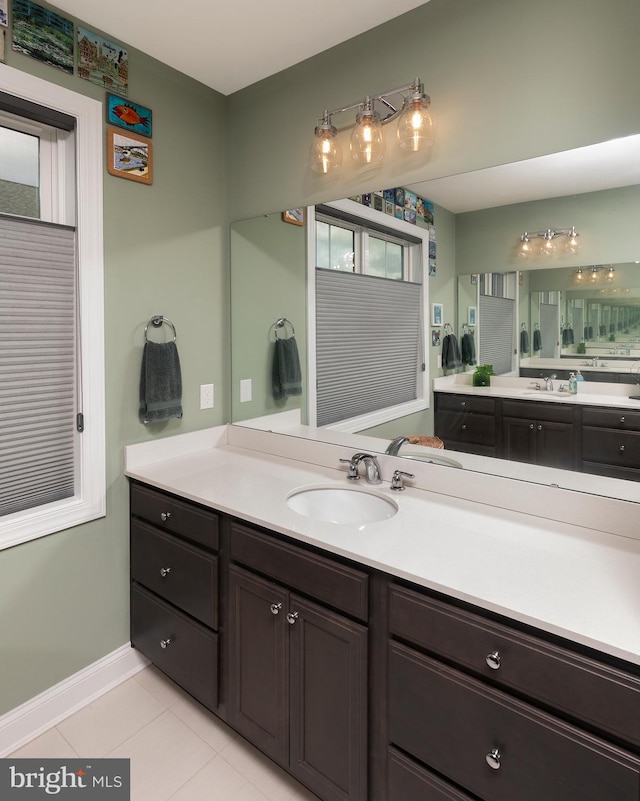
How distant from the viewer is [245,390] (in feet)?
7.65

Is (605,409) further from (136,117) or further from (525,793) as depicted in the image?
(136,117)

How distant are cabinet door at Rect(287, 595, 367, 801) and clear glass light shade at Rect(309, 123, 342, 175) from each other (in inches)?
62.2

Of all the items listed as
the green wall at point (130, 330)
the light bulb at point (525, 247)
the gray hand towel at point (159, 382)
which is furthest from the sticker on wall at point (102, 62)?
the light bulb at point (525, 247)

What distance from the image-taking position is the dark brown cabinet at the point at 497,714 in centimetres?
88

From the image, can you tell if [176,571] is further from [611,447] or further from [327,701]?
[611,447]

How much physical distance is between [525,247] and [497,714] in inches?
51.7

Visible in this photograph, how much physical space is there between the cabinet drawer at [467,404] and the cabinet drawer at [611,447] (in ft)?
1.00

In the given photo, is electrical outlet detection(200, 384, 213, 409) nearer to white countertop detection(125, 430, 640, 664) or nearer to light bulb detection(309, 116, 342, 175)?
white countertop detection(125, 430, 640, 664)

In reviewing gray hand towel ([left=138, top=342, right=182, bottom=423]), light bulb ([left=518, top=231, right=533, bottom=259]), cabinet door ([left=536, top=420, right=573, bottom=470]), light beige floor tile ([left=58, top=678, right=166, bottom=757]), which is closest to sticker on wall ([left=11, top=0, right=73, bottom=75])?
gray hand towel ([left=138, top=342, right=182, bottom=423])

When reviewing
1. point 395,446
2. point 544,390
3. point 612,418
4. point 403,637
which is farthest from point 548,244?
point 403,637

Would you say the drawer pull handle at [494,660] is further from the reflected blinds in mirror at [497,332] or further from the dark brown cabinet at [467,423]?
the reflected blinds in mirror at [497,332]

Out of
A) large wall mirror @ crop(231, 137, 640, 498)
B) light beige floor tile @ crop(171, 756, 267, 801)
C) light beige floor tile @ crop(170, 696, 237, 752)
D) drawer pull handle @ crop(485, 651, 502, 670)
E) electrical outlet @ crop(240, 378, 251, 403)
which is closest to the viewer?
drawer pull handle @ crop(485, 651, 502, 670)

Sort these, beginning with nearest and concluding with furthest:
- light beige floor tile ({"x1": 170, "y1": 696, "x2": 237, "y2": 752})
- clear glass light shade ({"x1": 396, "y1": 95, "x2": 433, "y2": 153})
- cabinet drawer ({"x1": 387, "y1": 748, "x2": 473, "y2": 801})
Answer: cabinet drawer ({"x1": 387, "y1": 748, "x2": 473, "y2": 801}), clear glass light shade ({"x1": 396, "y1": 95, "x2": 433, "y2": 153}), light beige floor tile ({"x1": 170, "y1": 696, "x2": 237, "y2": 752})

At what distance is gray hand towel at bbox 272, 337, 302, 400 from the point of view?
215 cm
